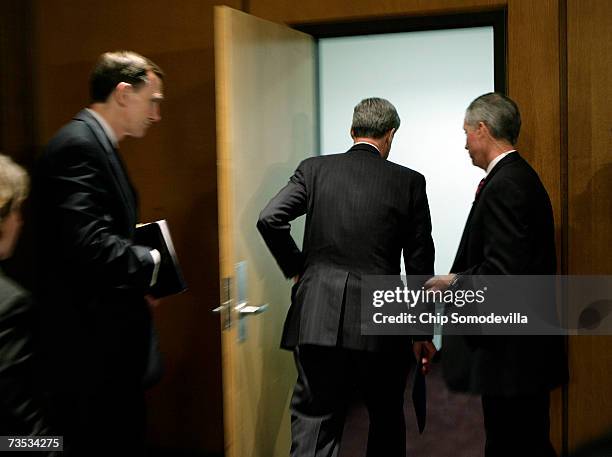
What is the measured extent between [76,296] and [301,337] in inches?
28.6

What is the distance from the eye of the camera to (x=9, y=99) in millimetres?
2971

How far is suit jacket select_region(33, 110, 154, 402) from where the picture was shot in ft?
6.32

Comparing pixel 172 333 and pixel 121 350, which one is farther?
pixel 172 333

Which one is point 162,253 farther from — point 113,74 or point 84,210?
point 113,74

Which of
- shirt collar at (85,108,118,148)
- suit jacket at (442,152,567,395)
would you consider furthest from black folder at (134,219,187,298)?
suit jacket at (442,152,567,395)

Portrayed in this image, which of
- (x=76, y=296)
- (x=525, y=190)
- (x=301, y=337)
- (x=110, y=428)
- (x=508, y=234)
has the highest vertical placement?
(x=525, y=190)

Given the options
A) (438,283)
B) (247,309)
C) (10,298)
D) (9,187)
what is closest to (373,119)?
(438,283)

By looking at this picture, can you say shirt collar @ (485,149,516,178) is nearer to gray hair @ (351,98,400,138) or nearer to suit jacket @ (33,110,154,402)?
gray hair @ (351,98,400,138)

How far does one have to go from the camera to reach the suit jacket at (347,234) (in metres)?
2.25

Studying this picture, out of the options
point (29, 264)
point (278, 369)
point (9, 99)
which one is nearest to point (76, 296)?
point (278, 369)

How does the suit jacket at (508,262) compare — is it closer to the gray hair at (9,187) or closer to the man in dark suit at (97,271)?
the man in dark suit at (97,271)

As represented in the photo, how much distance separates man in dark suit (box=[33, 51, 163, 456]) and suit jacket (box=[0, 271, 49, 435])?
1.35ft

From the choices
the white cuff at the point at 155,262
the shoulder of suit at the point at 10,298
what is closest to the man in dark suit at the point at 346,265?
the white cuff at the point at 155,262

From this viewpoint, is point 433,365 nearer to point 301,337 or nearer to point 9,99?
point 301,337
